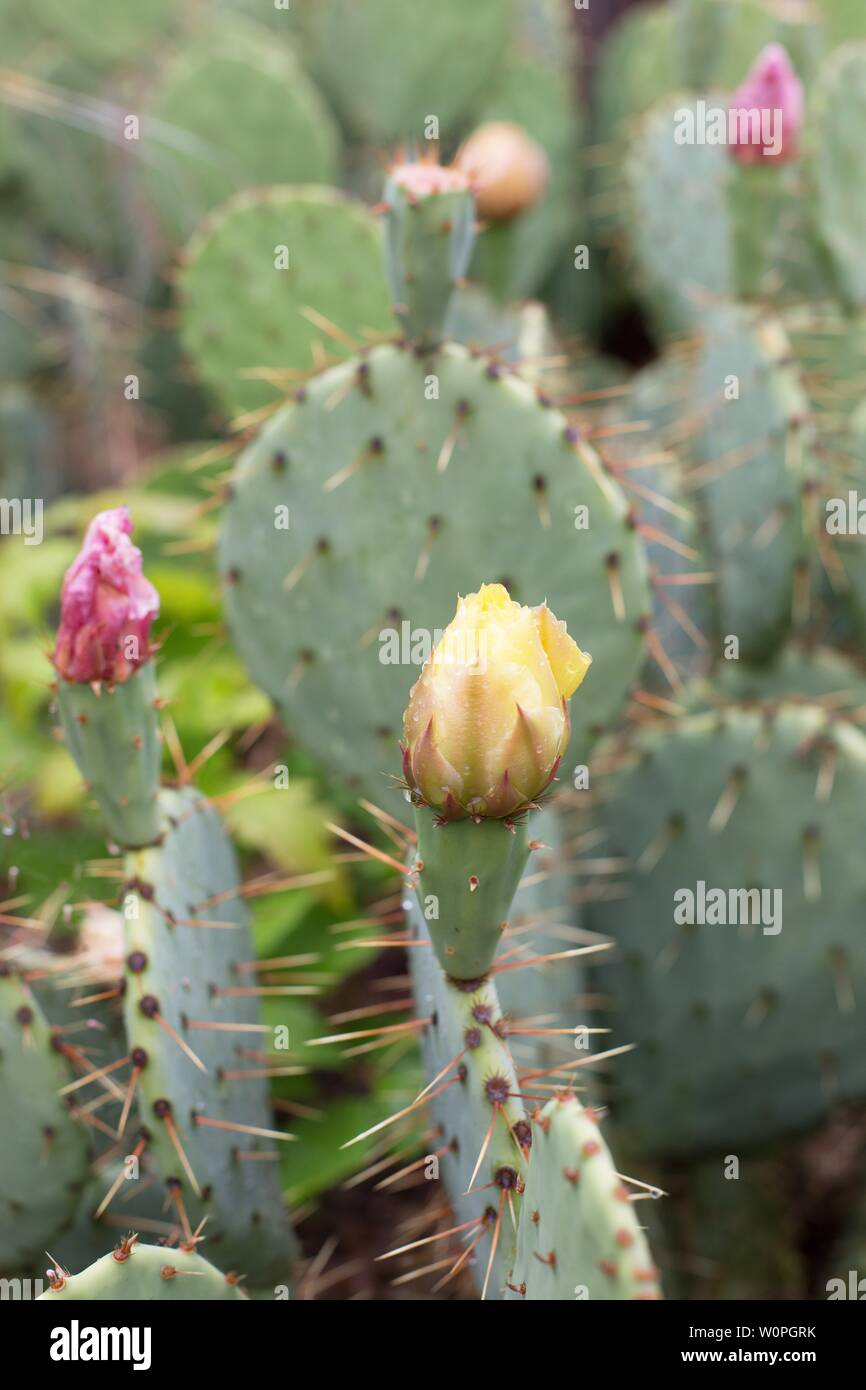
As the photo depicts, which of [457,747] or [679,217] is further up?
[679,217]

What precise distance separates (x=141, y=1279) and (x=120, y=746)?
0.40m

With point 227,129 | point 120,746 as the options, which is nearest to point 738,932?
point 120,746

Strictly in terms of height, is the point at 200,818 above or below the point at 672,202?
below

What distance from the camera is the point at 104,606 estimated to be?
41.0 inches

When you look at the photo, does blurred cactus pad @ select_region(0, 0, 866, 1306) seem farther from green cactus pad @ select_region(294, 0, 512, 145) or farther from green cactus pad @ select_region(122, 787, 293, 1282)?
green cactus pad @ select_region(294, 0, 512, 145)

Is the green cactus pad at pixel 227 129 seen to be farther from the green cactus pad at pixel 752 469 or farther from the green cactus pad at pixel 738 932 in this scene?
the green cactus pad at pixel 738 932

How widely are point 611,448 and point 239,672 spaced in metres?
0.66

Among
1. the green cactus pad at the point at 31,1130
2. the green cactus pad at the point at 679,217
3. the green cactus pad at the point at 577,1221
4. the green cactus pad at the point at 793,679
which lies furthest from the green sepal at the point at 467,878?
the green cactus pad at the point at 679,217

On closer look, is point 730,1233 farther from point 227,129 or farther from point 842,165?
point 227,129

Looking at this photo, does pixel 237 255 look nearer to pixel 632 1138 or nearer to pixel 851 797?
pixel 851 797

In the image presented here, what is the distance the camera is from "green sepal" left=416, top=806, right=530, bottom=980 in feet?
2.79

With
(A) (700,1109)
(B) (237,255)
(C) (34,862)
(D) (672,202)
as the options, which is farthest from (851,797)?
(D) (672,202)

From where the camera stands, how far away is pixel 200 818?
4.24ft

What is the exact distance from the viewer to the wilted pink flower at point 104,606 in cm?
103
